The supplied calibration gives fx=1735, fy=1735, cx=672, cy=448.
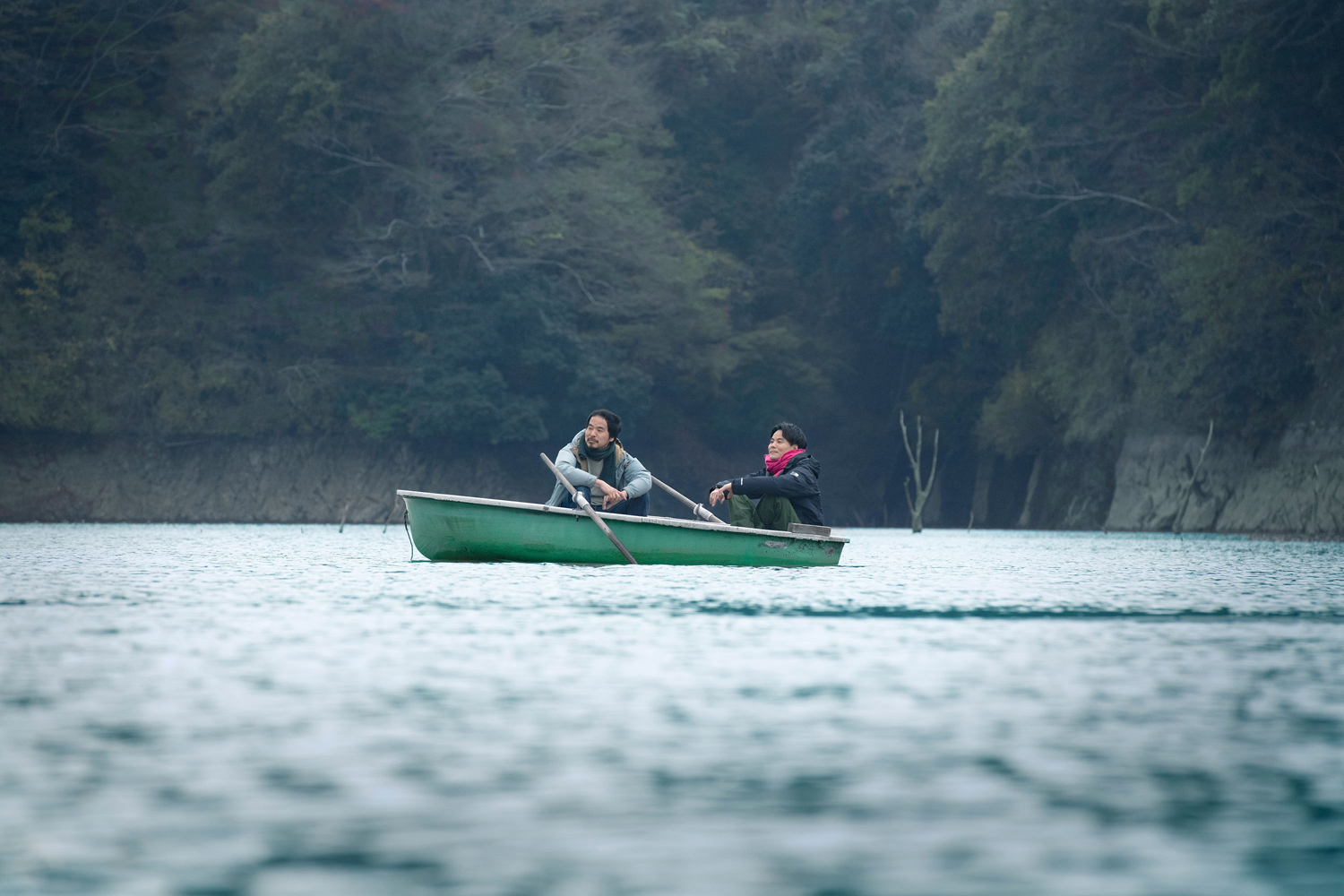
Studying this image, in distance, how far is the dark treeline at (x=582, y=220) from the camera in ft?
133

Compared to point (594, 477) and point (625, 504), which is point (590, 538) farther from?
point (625, 504)

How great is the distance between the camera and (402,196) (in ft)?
151

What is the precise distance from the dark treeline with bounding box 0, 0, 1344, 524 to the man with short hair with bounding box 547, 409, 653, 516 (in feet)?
74.8

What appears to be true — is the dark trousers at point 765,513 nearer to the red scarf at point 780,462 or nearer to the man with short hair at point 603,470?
the red scarf at point 780,462

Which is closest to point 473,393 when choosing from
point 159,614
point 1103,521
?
point 1103,521

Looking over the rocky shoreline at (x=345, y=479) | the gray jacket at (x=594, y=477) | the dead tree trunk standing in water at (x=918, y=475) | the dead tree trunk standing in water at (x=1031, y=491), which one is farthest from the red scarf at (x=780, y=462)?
the dead tree trunk standing in water at (x=1031, y=491)

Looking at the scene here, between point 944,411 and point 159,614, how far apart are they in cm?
4112

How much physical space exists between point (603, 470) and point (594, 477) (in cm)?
35

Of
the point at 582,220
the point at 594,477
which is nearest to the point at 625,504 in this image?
the point at 594,477

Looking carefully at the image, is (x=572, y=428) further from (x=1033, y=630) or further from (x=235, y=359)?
(x=1033, y=630)

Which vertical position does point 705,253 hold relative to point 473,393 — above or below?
above

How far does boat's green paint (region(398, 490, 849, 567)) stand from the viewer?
14.3 m

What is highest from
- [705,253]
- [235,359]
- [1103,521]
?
[705,253]

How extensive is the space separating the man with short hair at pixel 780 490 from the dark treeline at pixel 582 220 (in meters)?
22.6
